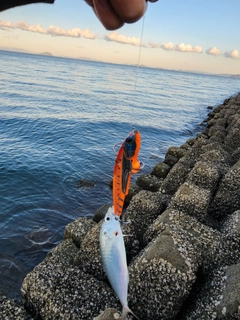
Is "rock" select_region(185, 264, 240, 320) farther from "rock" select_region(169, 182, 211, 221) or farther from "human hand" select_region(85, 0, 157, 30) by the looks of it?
"human hand" select_region(85, 0, 157, 30)

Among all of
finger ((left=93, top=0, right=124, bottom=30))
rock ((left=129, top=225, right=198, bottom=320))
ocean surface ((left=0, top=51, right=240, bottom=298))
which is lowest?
ocean surface ((left=0, top=51, right=240, bottom=298))

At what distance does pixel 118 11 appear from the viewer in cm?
145

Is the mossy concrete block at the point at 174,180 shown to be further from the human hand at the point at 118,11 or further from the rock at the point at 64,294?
the human hand at the point at 118,11

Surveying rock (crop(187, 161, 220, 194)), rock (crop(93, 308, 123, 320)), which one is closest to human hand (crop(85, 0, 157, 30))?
rock (crop(93, 308, 123, 320))

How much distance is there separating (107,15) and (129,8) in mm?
148

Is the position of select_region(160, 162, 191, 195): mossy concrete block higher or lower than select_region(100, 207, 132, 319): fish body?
lower

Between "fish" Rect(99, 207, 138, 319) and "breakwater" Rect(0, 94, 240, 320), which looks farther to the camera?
"breakwater" Rect(0, 94, 240, 320)

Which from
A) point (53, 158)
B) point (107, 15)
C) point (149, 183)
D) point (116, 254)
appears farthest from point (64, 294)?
point (53, 158)

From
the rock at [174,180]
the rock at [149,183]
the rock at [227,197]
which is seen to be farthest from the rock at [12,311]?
the rock at [149,183]

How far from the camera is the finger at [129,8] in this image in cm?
139

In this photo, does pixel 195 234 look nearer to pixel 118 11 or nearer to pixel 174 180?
pixel 174 180

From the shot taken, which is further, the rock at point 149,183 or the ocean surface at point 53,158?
the rock at point 149,183

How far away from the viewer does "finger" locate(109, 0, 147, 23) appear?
4.57 feet

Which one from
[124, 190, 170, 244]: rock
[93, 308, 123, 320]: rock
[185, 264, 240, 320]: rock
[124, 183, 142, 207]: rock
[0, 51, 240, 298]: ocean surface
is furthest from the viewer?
[124, 183, 142, 207]: rock
